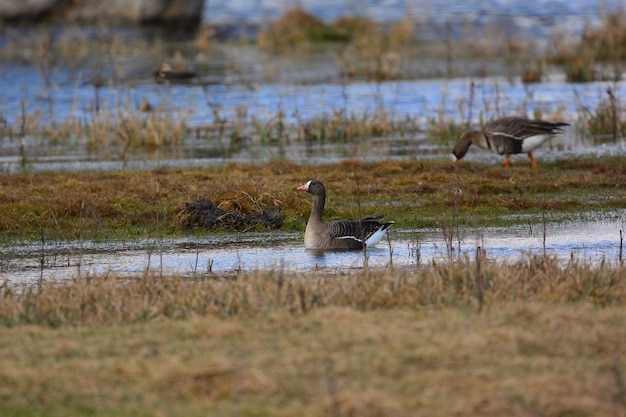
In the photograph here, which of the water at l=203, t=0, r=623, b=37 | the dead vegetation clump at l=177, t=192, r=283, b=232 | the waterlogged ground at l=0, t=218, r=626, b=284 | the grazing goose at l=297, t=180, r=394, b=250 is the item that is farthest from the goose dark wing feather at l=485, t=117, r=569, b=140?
the water at l=203, t=0, r=623, b=37

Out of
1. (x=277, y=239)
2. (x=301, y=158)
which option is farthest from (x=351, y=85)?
(x=277, y=239)

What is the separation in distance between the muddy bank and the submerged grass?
129 ft

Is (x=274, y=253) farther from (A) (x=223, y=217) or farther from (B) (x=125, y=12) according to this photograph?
(B) (x=125, y=12)

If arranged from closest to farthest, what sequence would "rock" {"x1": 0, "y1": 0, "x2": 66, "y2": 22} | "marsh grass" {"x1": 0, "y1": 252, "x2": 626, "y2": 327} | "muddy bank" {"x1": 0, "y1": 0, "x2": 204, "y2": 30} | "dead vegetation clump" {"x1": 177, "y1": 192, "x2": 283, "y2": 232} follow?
1. "marsh grass" {"x1": 0, "y1": 252, "x2": 626, "y2": 327}
2. "dead vegetation clump" {"x1": 177, "y1": 192, "x2": 283, "y2": 232}
3. "rock" {"x1": 0, "y1": 0, "x2": 66, "y2": 22}
4. "muddy bank" {"x1": 0, "y1": 0, "x2": 204, "y2": 30}

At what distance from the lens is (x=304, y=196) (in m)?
15.0

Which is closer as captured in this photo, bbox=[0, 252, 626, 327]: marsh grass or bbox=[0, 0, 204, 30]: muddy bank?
bbox=[0, 252, 626, 327]: marsh grass

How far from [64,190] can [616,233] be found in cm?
776

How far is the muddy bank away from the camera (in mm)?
55500

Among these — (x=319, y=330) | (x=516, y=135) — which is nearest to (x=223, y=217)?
(x=516, y=135)

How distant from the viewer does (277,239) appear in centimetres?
1299

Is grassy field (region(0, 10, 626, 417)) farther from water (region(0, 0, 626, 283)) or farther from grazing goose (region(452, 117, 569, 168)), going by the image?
grazing goose (region(452, 117, 569, 168))

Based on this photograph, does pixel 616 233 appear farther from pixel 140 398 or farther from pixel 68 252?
pixel 140 398

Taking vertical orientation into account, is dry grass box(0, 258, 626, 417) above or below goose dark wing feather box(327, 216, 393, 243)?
below

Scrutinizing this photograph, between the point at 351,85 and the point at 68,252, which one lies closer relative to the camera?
the point at 68,252
